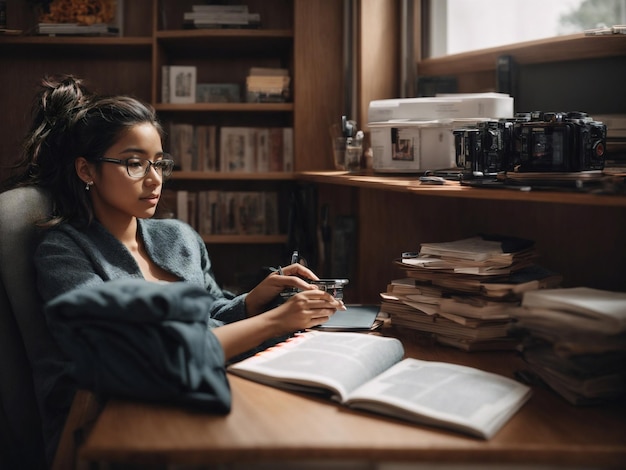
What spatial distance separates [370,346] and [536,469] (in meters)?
0.44

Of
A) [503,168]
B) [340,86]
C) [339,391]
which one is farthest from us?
[340,86]

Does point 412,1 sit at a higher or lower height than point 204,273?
higher

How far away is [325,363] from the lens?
1331mm

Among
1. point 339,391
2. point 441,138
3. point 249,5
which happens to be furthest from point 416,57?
point 339,391

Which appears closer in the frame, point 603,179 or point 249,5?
point 603,179

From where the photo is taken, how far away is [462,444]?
1.05 meters

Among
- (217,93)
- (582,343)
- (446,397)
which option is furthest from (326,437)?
(217,93)

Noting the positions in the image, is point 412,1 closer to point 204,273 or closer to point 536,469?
point 204,273

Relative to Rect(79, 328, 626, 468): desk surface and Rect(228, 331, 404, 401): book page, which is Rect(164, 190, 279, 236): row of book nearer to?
Rect(228, 331, 404, 401): book page

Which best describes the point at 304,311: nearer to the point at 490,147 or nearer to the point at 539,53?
the point at 490,147

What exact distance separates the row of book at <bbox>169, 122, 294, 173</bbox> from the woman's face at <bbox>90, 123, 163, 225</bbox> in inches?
52.6

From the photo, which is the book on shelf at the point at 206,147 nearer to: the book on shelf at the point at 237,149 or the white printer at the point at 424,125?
the book on shelf at the point at 237,149

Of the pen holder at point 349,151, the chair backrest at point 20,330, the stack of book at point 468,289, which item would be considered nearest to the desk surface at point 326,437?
the stack of book at point 468,289

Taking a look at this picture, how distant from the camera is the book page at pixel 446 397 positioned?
1.11 meters
